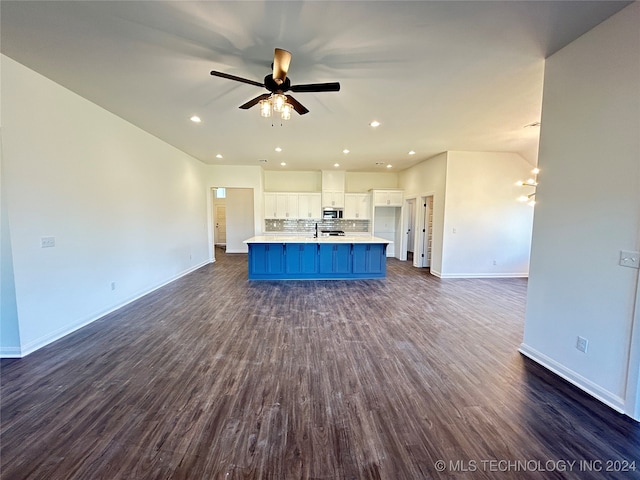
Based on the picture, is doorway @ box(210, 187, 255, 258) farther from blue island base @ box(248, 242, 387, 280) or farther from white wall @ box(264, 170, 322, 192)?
blue island base @ box(248, 242, 387, 280)

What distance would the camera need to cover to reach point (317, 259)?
588cm

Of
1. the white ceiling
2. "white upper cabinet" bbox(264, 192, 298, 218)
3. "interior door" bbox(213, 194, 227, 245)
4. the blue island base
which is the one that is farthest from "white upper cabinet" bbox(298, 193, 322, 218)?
"interior door" bbox(213, 194, 227, 245)

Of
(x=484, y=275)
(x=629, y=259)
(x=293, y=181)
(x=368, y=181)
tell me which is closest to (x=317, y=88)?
(x=629, y=259)

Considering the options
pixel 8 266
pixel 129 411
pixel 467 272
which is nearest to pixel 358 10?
pixel 129 411

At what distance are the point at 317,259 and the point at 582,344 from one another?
4392mm

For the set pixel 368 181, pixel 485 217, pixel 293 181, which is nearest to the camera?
pixel 485 217

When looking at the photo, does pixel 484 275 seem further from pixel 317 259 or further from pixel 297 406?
pixel 297 406

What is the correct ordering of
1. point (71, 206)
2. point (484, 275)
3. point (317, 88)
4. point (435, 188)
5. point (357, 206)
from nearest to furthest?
point (317, 88)
point (71, 206)
point (484, 275)
point (435, 188)
point (357, 206)

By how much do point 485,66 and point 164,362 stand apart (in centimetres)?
444

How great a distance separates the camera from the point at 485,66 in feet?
8.43

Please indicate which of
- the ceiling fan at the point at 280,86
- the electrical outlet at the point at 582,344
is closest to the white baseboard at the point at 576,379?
the electrical outlet at the point at 582,344

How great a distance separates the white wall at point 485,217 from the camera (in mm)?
5910

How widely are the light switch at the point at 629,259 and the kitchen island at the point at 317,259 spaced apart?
154 inches

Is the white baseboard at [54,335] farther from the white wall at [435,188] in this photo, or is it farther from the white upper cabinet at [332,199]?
the white wall at [435,188]
